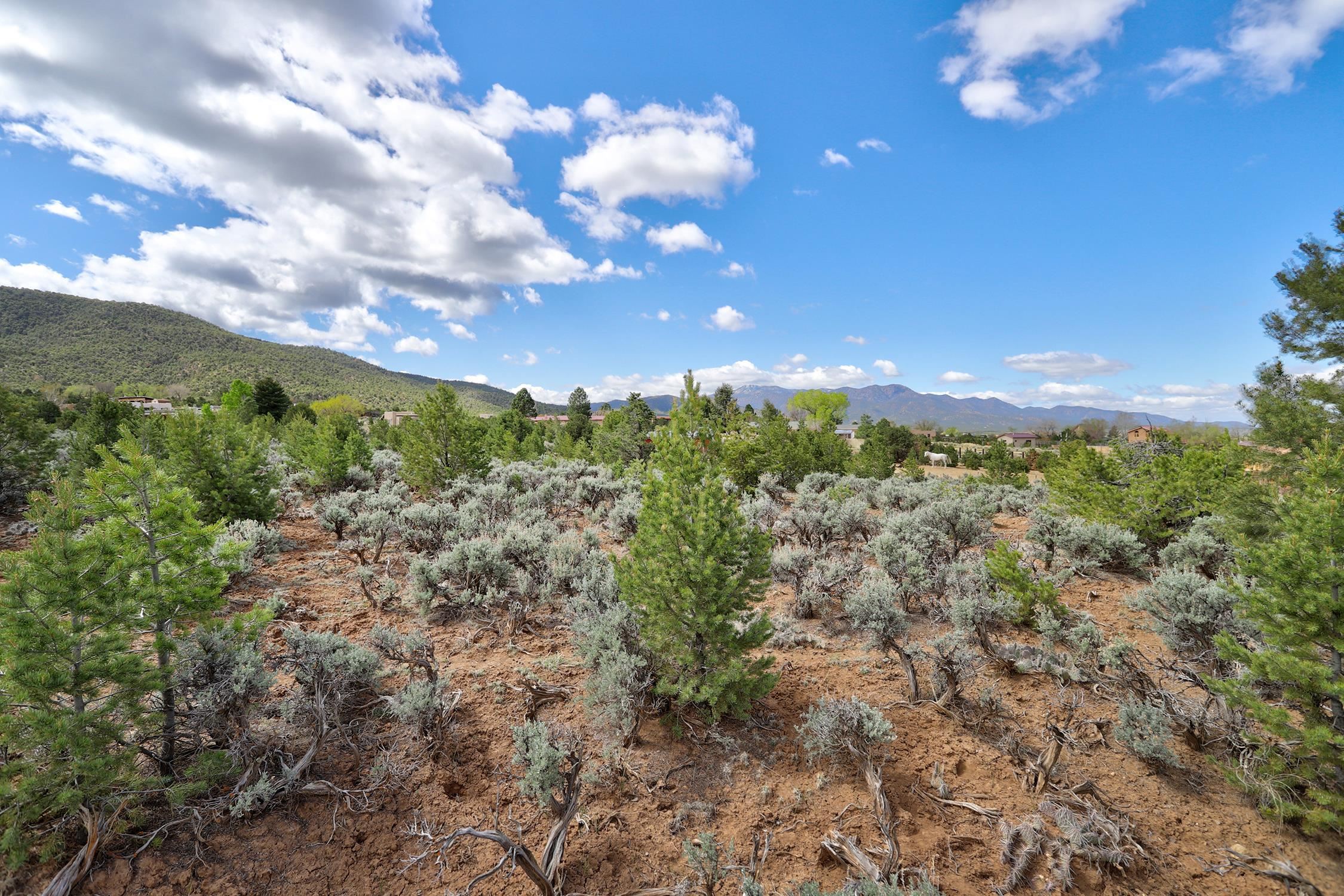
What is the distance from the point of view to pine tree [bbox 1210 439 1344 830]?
3920 mm

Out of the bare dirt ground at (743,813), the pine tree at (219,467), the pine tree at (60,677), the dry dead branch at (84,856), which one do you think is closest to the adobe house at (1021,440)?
the bare dirt ground at (743,813)

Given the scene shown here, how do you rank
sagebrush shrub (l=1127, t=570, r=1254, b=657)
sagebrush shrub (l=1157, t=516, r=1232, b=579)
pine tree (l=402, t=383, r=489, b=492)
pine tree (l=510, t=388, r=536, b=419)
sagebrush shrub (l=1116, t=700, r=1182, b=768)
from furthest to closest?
pine tree (l=510, t=388, r=536, b=419) < pine tree (l=402, t=383, r=489, b=492) < sagebrush shrub (l=1157, t=516, r=1232, b=579) < sagebrush shrub (l=1127, t=570, r=1254, b=657) < sagebrush shrub (l=1116, t=700, r=1182, b=768)

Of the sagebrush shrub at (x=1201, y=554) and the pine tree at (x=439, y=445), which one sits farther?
the pine tree at (x=439, y=445)

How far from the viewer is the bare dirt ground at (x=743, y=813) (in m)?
3.70

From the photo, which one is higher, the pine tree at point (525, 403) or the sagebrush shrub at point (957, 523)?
the pine tree at point (525, 403)

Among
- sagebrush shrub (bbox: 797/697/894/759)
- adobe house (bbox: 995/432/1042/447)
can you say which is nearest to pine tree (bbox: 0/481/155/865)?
sagebrush shrub (bbox: 797/697/894/759)

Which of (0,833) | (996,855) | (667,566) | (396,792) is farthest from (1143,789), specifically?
(0,833)

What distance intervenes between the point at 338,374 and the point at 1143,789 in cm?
Result: 12314

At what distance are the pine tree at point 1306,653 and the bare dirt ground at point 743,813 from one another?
545 mm

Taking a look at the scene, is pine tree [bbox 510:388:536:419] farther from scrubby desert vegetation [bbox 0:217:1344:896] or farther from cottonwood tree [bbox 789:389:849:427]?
scrubby desert vegetation [bbox 0:217:1344:896]

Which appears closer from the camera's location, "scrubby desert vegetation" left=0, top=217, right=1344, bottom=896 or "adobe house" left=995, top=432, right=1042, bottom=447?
"scrubby desert vegetation" left=0, top=217, right=1344, bottom=896

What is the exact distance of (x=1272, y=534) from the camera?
28.4 feet

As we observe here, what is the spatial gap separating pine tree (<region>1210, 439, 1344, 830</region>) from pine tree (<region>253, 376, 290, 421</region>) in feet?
177

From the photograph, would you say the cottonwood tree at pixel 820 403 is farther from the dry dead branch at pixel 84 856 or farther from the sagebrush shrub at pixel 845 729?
the dry dead branch at pixel 84 856
